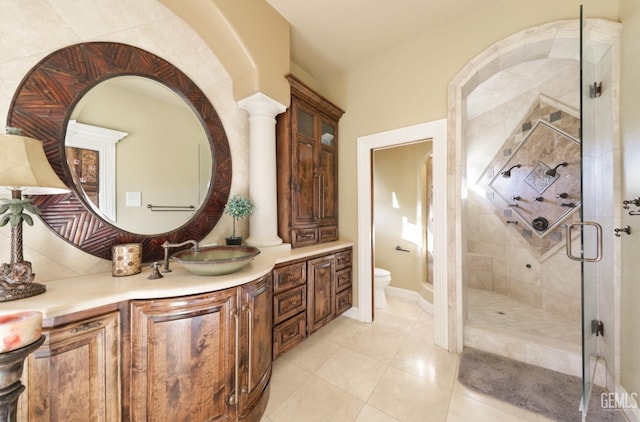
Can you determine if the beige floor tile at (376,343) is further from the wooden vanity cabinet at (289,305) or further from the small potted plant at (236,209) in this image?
the small potted plant at (236,209)

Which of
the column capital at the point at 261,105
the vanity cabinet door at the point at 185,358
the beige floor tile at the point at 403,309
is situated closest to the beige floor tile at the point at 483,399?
the beige floor tile at the point at 403,309

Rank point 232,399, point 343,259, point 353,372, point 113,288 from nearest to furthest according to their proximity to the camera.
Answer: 1. point 113,288
2. point 232,399
3. point 353,372
4. point 343,259

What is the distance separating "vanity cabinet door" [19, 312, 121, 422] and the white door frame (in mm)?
2181

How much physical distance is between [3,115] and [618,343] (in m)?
3.90

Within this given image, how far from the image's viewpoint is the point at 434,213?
2225mm

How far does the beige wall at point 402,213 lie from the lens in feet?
10.9

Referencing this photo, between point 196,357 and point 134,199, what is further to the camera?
point 134,199

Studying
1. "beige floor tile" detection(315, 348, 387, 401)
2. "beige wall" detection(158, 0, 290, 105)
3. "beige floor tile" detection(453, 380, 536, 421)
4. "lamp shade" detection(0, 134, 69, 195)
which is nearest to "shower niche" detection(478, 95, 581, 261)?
"beige floor tile" detection(453, 380, 536, 421)

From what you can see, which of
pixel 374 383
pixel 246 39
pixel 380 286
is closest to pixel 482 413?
pixel 374 383

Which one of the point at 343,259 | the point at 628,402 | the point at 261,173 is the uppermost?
the point at 261,173

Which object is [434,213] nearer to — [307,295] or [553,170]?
[307,295]

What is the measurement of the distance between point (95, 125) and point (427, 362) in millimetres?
3002

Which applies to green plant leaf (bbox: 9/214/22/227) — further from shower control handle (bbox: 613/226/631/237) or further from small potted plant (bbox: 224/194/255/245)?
shower control handle (bbox: 613/226/631/237)

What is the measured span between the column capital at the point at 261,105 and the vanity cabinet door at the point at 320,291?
1.45m
